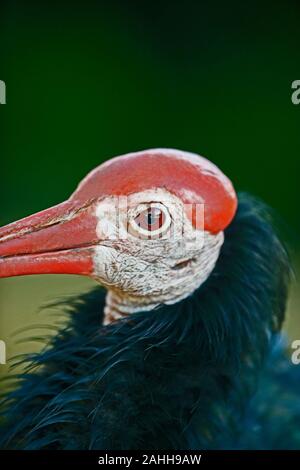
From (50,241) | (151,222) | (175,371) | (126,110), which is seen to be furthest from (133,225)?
(126,110)

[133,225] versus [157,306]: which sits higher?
[133,225]

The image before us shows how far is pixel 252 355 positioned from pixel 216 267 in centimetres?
20

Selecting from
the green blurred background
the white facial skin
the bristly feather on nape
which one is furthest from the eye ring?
the green blurred background

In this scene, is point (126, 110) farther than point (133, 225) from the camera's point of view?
Yes

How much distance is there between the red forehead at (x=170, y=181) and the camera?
4.91 feet

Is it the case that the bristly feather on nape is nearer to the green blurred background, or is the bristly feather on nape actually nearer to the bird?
the bird

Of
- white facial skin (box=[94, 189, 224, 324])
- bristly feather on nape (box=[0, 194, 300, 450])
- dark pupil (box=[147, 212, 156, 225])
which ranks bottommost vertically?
bristly feather on nape (box=[0, 194, 300, 450])

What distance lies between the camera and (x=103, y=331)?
164cm

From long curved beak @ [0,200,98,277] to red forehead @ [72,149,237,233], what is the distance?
0.05 meters

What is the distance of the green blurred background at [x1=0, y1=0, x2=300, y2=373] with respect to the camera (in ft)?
10.1

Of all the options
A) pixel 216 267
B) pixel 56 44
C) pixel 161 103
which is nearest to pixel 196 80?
pixel 161 103

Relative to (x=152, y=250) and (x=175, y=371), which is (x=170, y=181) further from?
(x=175, y=371)

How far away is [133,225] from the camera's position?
150 cm
